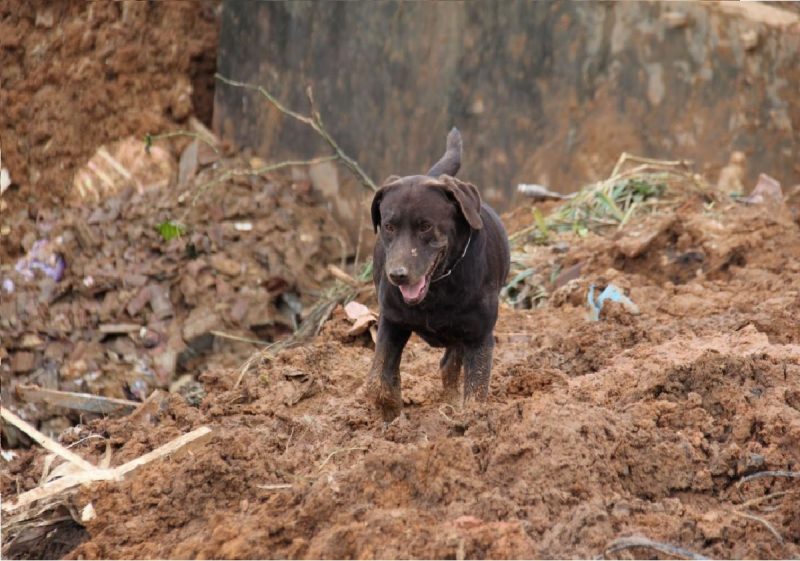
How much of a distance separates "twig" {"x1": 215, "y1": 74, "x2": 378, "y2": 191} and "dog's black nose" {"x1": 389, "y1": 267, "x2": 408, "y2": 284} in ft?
17.1

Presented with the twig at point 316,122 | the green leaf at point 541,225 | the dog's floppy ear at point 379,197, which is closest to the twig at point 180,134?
the twig at point 316,122

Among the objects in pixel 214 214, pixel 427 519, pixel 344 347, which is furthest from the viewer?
pixel 214 214

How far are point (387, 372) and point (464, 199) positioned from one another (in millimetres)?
959

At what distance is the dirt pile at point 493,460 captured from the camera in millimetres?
4453

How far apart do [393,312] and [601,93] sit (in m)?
5.86

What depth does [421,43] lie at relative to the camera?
461 inches

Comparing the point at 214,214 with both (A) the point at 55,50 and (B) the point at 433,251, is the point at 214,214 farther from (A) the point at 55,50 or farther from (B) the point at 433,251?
(B) the point at 433,251

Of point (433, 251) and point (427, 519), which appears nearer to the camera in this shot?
point (427, 519)

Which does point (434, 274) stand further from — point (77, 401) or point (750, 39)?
point (750, 39)

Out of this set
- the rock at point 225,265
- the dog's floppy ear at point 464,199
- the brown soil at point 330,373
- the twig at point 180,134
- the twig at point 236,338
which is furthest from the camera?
the twig at point 180,134

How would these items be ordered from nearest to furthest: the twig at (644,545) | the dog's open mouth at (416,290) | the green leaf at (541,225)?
the twig at (644,545) < the dog's open mouth at (416,290) < the green leaf at (541,225)

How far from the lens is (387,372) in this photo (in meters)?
6.13

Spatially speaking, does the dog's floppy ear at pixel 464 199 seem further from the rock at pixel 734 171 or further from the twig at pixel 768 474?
the rock at pixel 734 171

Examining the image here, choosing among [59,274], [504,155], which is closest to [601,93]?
[504,155]
